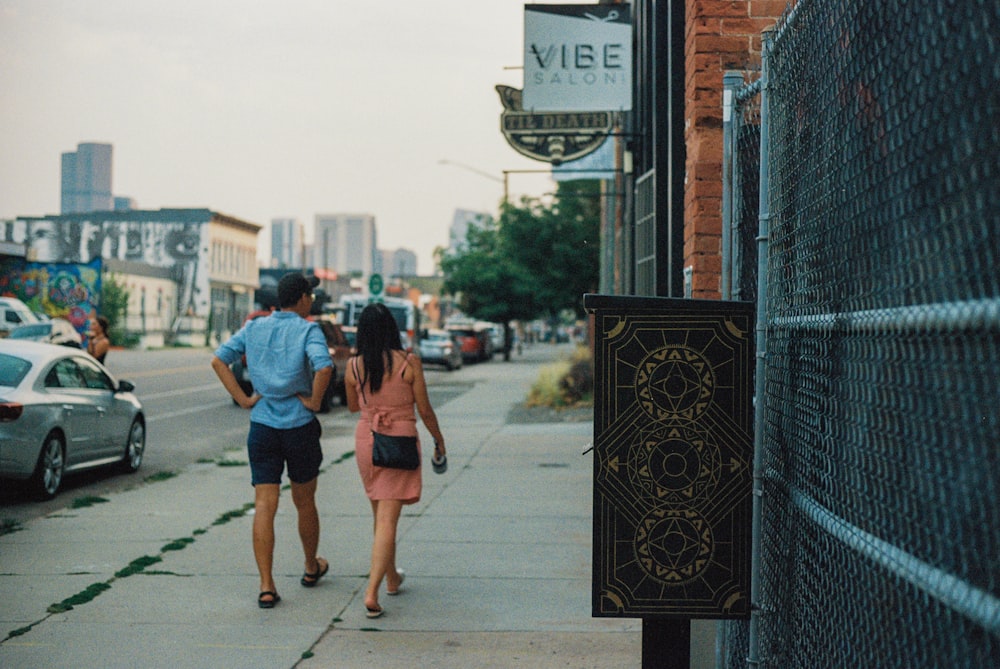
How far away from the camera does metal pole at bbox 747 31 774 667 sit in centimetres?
411

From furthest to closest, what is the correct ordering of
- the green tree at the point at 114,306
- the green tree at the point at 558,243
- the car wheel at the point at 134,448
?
the green tree at the point at 114,306 < the green tree at the point at 558,243 < the car wheel at the point at 134,448

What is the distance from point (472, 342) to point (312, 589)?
45.9 metres

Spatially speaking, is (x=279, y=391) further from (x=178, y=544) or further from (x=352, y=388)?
(x=178, y=544)

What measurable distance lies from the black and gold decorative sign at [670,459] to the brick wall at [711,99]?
2143 millimetres

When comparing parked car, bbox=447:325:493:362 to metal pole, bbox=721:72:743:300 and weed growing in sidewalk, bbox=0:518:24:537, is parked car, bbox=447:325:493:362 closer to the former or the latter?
Answer: weed growing in sidewalk, bbox=0:518:24:537

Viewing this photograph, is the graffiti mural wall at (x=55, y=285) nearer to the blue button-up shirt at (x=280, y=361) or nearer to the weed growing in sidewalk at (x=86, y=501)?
the weed growing in sidewalk at (x=86, y=501)

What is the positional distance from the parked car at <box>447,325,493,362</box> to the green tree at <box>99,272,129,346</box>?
18768 millimetres

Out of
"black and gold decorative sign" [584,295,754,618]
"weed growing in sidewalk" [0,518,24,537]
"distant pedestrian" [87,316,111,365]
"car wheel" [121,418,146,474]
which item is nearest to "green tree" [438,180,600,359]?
"distant pedestrian" [87,316,111,365]

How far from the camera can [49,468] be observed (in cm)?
1105

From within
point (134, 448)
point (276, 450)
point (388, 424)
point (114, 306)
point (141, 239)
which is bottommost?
point (134, 448)

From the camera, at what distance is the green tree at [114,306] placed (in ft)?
202

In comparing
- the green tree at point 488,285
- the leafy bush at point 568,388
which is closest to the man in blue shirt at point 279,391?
the leafy bush at point 568,388

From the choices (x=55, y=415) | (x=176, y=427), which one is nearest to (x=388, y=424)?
(x=55, y=415)

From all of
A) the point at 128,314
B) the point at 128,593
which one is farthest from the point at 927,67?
the point at 128,314
